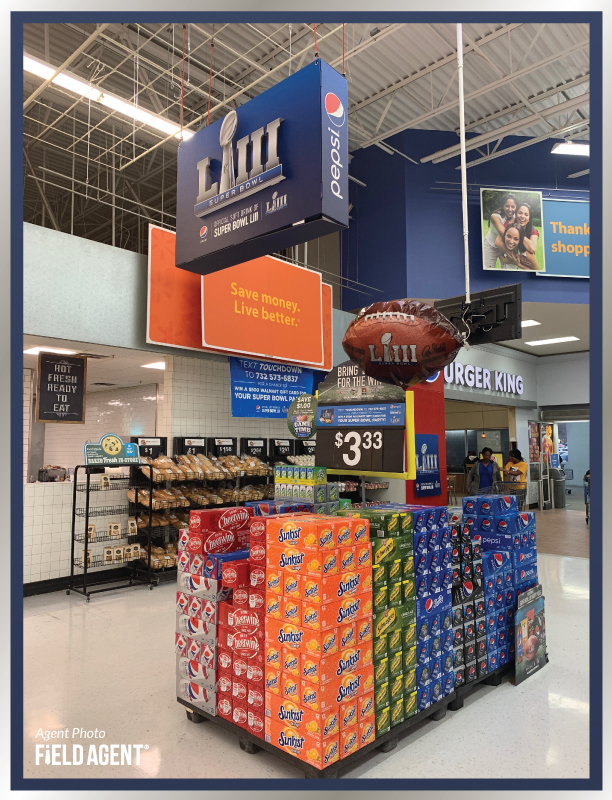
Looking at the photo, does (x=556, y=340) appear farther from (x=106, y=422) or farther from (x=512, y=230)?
(x=106, y=422)

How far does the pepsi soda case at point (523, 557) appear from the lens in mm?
4621

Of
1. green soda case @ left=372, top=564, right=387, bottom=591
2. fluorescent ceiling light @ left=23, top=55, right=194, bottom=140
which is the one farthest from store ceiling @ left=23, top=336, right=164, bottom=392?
green soda case @ left=372, top=564, right=387, bottom=591

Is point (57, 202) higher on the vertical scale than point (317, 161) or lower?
higher

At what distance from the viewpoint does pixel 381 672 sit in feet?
10.7

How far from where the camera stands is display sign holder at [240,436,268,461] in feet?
31.0

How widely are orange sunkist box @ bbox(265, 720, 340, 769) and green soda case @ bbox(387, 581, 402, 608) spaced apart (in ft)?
2.67

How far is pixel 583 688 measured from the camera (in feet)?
14.0

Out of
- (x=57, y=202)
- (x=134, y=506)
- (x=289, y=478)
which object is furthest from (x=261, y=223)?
(x=57, y=202)

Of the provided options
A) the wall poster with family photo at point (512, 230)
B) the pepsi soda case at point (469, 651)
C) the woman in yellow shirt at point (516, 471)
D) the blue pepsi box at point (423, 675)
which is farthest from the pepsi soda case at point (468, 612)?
the woman in yellow shirt at point (516, 471)

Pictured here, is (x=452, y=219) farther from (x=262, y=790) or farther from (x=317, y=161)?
(x=262, y=790)

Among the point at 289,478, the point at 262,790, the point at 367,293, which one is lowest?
the point at 262,790

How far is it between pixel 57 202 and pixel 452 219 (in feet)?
31.1

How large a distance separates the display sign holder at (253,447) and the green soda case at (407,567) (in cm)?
604

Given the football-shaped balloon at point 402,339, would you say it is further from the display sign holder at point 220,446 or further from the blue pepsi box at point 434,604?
the display sign holder at point 220,446
